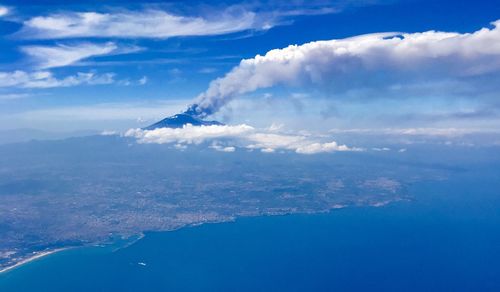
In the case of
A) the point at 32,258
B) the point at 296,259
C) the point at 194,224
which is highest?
the point at 194,224

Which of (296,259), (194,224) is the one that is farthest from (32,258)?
(296,259)

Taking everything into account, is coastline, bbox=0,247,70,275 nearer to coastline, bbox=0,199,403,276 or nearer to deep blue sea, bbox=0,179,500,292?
coastline, bbox=0,199,403,276

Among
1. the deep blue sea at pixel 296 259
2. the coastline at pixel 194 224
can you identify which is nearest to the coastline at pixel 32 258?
the coastline at pixel 194 224

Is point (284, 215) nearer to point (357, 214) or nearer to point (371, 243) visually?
point (357, 214)

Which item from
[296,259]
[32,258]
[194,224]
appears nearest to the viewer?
[32,258]

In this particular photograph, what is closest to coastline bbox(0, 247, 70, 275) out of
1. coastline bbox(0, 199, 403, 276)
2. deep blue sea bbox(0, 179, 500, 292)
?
coastline bbox(0, 199, 403, 276)

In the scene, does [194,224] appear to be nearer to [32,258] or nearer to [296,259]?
[296,259]

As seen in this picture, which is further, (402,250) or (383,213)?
(383,213)

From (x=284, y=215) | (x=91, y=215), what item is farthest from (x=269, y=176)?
(x=91, y=215)
